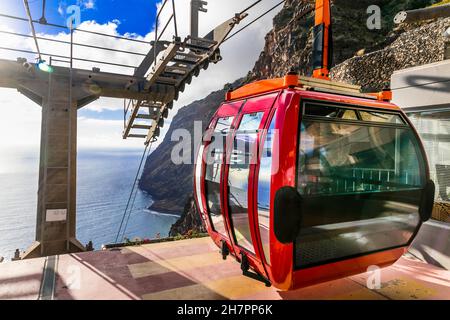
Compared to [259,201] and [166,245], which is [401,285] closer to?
[259,201]

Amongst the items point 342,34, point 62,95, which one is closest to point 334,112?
point 62,95

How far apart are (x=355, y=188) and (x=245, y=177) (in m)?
2.27

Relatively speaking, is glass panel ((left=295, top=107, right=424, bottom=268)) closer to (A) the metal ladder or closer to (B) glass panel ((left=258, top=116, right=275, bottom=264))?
(B) glass panel ((left=258, top=116, right=275, bottom=264))

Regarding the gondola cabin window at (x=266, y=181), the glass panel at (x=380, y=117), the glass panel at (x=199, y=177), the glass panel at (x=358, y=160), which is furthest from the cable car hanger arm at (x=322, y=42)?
the gondola cabin window at (x=266, y=181)

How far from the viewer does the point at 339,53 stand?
1604 inches

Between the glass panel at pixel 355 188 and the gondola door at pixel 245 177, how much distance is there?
18.6 inches

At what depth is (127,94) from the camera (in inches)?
300

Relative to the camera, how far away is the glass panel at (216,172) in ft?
12.2

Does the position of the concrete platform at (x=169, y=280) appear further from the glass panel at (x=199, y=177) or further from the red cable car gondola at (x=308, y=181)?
the glass panel at (x=199, y=177)

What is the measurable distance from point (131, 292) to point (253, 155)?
248 cm

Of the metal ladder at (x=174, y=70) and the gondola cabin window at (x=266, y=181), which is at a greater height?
the metal ladder at (x=174, y=70)

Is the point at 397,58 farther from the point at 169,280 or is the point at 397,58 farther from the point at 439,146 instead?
the point at 169,280

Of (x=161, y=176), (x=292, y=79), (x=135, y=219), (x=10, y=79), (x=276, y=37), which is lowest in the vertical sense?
(x=135, y=219)
